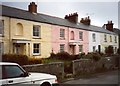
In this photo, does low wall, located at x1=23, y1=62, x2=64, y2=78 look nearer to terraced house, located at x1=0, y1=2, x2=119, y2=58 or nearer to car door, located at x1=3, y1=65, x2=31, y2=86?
→ car door, located at x1=3, y1=65, x2=31, y2=86

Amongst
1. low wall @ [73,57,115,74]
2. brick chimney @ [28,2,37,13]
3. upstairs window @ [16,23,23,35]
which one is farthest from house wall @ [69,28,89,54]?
upstairs window @ [16,23,23,35]

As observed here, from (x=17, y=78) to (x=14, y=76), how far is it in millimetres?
134

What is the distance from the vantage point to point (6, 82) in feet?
25.7

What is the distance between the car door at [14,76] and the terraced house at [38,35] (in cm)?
1532

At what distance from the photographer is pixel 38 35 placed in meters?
28.1

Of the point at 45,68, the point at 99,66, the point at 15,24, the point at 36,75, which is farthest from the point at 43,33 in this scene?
the point at 36,75

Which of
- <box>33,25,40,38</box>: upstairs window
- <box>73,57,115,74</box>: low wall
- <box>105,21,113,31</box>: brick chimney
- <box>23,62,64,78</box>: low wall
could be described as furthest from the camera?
<box>105,21,113,31</box>: brick chimney

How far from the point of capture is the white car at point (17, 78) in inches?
312

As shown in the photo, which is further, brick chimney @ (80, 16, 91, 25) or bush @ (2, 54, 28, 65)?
brick chimney @ (80, 16, 91, 25)

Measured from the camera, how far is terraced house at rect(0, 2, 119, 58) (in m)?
24.1

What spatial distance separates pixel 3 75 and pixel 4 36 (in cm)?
1620

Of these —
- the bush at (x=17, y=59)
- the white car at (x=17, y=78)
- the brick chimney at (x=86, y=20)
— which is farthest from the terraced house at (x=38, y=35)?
the white car at (x=17, y=78)

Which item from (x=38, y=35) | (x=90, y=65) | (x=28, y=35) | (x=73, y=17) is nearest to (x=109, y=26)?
(x=73, y=17)

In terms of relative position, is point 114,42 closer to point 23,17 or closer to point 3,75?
point 23,17
